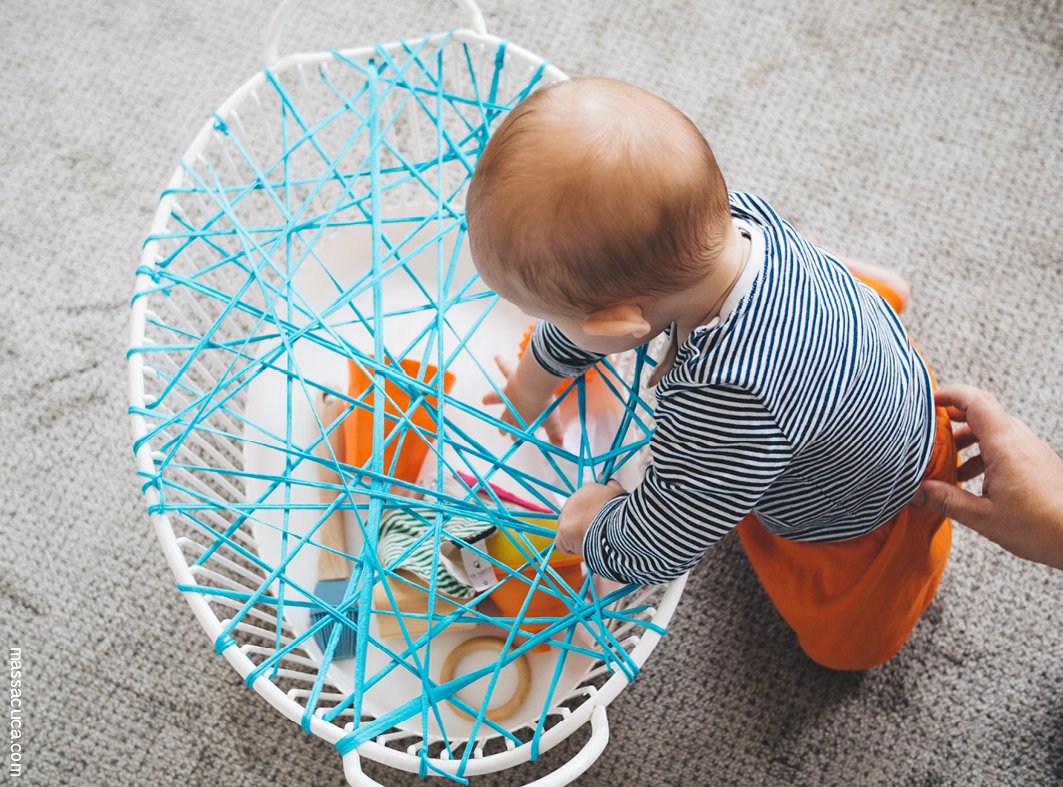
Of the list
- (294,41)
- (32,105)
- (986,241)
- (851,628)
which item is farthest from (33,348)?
(986,241)

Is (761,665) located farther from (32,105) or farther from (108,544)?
(32,105)

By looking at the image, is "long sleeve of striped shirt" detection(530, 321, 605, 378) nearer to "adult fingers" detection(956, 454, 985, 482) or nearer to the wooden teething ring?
the wooden teething ring

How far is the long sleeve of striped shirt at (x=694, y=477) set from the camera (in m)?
0.53

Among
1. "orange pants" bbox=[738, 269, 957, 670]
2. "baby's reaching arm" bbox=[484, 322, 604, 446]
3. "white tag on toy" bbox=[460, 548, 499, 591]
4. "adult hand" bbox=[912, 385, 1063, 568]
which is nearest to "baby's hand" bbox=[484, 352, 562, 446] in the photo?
"baby's reaching arm" bbox=[484, 322, 604, 446]

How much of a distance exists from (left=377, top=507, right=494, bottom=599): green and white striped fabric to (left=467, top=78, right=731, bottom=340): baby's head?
0.27 meters

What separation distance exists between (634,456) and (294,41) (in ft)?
2.25

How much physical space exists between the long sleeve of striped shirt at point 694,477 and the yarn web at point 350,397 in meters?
0.06

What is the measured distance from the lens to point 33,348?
36.4 inches

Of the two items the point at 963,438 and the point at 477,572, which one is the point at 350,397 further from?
the point at 963,438

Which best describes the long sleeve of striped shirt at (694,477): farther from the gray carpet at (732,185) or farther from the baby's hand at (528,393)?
the gray carpet at (732,185)

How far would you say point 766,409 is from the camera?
1.73ft

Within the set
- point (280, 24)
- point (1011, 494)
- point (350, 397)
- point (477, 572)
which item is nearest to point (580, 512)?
point (477, 572)

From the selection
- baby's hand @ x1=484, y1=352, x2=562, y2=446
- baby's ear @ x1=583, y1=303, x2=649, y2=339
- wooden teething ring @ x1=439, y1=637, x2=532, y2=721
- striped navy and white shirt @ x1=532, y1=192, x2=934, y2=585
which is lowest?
wooden teething ring @ x1=439, y1=637, x2=532, y2=721

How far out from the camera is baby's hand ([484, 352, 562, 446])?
2.31ft
